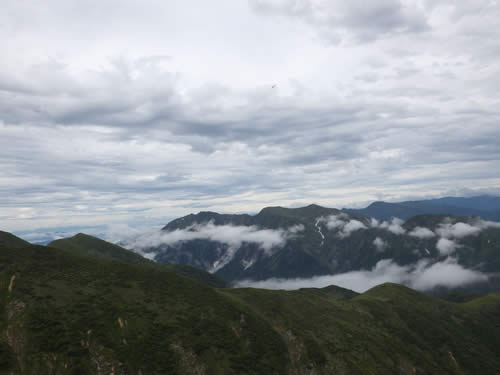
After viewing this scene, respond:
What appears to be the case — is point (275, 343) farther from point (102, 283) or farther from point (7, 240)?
point (7, 240)

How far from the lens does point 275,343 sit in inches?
5689

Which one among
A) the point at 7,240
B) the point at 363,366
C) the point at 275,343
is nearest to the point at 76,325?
the point at 275,343

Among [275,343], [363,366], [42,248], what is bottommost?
[363,366]

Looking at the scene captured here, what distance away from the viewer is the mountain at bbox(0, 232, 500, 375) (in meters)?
98.5

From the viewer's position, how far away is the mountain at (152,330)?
98500mm

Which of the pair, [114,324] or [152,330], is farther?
[152,330]

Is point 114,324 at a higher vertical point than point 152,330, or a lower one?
higher

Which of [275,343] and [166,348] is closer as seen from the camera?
[166,348]

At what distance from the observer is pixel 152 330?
121250 mm

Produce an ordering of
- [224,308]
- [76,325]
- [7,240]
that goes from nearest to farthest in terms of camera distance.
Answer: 1. [76,325]
2. [224,308]
3. [7,240]

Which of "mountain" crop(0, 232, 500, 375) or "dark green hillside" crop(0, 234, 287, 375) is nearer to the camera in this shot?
"dark green hillside" crop(0, 234, 287, 375)

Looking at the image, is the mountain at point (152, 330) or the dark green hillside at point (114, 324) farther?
the mountain at point (152, 330)

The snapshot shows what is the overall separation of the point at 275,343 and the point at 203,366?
4263 centimetres

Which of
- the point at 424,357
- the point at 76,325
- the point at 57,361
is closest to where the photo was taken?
the point at 57,361
